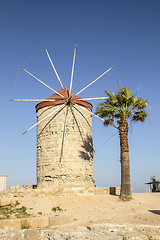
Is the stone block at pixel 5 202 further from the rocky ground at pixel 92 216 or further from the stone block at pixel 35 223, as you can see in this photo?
the stone block at pixel 35 223

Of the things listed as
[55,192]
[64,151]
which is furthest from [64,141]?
[55,192]

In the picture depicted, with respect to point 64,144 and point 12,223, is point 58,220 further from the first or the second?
point 64,144

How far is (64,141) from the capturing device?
19469 mm

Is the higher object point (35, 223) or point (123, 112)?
point (123, 112)

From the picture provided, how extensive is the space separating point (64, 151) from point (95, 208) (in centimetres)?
622

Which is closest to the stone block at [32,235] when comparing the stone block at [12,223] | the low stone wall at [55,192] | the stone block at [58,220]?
the stone block at [12,223]

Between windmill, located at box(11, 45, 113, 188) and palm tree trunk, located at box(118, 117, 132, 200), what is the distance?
347 cm

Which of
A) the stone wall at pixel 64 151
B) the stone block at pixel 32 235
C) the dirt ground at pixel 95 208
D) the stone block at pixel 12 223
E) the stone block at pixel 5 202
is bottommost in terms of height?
the dirt ground at pixel 95 208

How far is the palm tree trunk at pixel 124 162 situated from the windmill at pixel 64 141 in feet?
11.4

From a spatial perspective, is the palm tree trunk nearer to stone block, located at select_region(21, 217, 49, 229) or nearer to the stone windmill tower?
the stone windmill tower

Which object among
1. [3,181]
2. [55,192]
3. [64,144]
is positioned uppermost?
[64,144]

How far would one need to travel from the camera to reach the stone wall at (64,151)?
19.0 meters

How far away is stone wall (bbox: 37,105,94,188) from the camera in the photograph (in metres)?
19.0

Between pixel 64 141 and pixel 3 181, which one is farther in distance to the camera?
pixel 3 181
